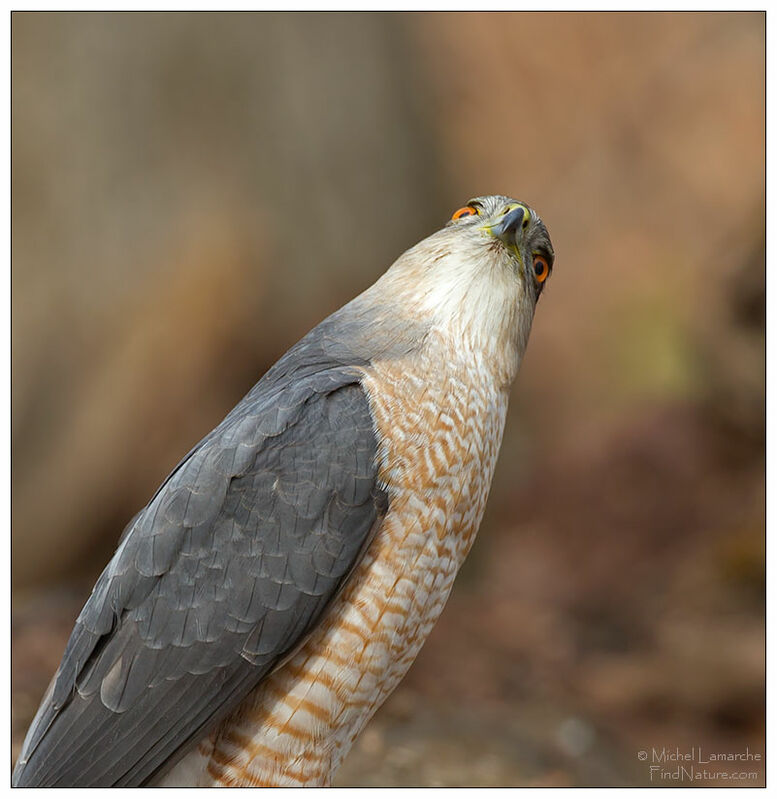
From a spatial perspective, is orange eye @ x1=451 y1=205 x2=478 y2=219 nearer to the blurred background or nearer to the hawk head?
the hawk head

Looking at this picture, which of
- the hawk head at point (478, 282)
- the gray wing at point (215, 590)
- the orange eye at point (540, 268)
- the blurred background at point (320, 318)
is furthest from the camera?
the blurred background at point (320, 318)

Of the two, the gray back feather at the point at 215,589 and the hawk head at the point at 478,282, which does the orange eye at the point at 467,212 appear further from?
the gray back feather at the point at 215,589

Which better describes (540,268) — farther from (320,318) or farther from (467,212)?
(320,318)

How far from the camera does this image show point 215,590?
2.63 meters

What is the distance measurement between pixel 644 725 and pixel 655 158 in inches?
254

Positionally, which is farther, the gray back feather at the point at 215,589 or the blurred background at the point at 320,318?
the blurred background at the point at 320,318

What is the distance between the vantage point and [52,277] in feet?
19.9

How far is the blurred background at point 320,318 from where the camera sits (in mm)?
5859

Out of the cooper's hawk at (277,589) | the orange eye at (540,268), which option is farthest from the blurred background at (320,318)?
the orange eye at (540,268)

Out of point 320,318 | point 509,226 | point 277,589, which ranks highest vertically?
point 509,226

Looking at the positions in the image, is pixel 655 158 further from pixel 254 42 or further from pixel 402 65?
pixel 254 42

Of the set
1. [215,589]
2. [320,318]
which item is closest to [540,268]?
[215,589]

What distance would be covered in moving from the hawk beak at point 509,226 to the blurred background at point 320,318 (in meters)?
2.74

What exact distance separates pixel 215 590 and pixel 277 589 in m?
0.19
